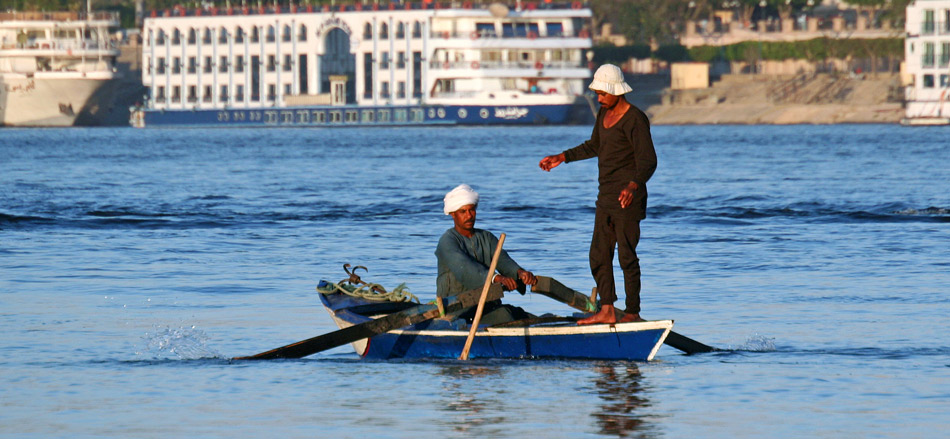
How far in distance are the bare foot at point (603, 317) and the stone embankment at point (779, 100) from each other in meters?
103

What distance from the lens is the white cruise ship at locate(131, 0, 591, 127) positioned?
11544 cm

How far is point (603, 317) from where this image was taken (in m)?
13.8

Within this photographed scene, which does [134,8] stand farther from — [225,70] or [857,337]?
[857,337]

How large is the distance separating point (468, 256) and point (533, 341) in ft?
3.18

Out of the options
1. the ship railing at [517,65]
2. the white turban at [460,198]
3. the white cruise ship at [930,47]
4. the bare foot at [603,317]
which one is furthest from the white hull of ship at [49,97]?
the bare foot at [603,317]

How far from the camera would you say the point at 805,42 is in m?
125

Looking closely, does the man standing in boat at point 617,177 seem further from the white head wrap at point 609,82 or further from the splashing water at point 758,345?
the splashing water at point 758,345

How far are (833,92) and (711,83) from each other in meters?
10.4

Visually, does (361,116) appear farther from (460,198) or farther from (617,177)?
(617,177)

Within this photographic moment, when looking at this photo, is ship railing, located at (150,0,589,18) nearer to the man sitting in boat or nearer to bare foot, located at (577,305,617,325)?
the man sitting in boat

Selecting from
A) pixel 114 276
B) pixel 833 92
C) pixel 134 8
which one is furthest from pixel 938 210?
pixel 134 8

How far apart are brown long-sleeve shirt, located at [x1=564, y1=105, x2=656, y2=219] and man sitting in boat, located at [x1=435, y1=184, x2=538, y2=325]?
0.96 m

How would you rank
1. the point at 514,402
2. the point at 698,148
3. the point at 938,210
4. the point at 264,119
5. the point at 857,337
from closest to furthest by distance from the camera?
the point at 514,402 → the point at 857,337 → the point at 938,210 → the point at 698,148 → the point at 264,119

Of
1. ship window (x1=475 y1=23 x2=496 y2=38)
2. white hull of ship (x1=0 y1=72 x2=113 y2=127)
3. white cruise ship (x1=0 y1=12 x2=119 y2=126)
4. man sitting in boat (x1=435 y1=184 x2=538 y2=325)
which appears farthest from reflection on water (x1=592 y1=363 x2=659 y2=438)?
white cruise ship (x1=0 y1=12 x2=119 y2=126)
